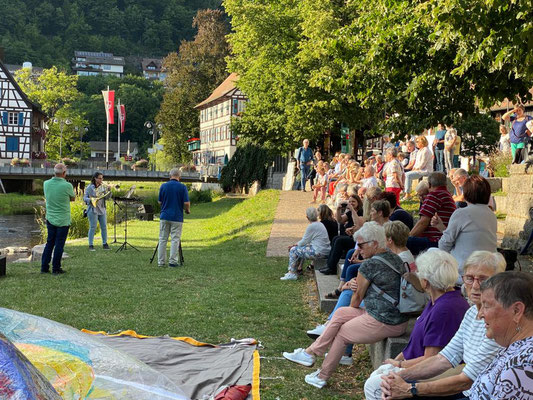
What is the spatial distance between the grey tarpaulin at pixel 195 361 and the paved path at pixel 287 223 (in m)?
7.66

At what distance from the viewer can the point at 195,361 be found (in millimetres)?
6488

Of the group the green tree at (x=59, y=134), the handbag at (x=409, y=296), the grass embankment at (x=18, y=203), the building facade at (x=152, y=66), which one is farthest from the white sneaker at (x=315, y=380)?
the building facade at (x=152, y=66)

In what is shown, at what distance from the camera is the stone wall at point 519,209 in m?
11.9

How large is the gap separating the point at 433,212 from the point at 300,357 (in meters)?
2.78

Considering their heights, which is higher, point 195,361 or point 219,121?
point 219,121

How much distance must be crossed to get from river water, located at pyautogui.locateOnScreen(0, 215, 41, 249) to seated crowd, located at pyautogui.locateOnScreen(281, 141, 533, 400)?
17898mm

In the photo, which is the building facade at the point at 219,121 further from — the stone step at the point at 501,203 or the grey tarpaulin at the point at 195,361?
the grey tarpaulin at the point at 195,361

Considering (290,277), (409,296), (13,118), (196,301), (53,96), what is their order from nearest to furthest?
(409,296) < (196,301) < (290,277) < (13,118) < (53,96)

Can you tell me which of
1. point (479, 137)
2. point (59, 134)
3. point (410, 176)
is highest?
point (59, 134)

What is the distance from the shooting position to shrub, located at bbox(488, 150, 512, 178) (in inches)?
738

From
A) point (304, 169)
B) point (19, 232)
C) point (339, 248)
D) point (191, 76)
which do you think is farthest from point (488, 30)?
point (191, 76)

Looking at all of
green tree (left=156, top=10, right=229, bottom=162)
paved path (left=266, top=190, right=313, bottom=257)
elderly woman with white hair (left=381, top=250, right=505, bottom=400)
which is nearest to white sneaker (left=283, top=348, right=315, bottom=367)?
elderly woman with white hair (left=381, top=250, right=505, bottom=400)

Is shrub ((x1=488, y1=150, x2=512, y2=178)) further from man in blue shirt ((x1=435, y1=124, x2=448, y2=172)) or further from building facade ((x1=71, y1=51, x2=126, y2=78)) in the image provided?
building facade ((x1=71, y1=51, x2=126, y2=78))

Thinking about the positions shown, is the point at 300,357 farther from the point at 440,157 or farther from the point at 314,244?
the point at 440,157
